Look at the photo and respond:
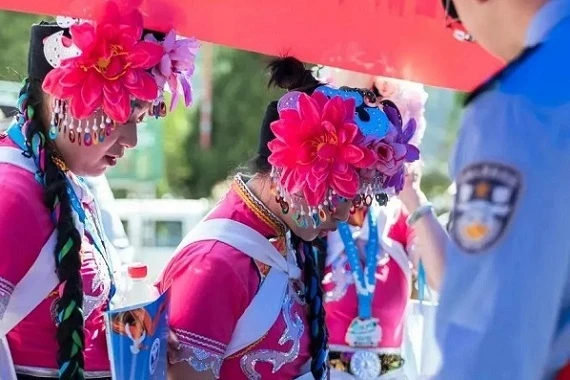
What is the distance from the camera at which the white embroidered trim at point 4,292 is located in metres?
1.98

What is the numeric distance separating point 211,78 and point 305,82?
1084cm

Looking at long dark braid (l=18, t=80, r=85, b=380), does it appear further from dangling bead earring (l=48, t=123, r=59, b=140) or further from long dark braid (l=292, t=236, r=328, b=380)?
long dark braid (l=292, t=236, r=328, b=380)

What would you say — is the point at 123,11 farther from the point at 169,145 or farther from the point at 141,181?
the point at 169,145

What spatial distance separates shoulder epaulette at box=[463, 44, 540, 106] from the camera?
1066 millimetres

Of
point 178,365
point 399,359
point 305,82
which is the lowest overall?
point 399,359

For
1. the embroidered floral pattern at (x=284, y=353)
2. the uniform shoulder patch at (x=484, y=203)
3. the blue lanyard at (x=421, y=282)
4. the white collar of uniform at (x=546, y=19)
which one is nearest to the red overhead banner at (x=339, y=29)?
the embroidered floral pattern at (x=284, y=353)

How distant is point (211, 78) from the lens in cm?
1315

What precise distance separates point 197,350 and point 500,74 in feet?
4.03

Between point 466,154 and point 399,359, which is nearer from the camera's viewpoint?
point 466,154

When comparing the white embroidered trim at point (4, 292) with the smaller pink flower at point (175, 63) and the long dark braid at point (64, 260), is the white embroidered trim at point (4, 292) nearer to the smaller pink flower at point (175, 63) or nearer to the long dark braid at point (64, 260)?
the long dark braid at point (64, 260)

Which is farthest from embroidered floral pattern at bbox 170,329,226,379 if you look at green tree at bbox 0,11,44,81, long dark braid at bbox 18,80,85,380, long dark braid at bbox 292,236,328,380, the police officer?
green tree at bbox 0,11,44,81

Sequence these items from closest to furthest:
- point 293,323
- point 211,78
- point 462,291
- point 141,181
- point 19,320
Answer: point 462,291 → point 19,320 → point 293,323 → point 141,181 → point 211,78

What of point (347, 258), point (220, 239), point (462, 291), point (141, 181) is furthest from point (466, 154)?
point (141, 181)

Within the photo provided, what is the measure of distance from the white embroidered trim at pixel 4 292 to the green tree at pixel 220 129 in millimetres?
10942
